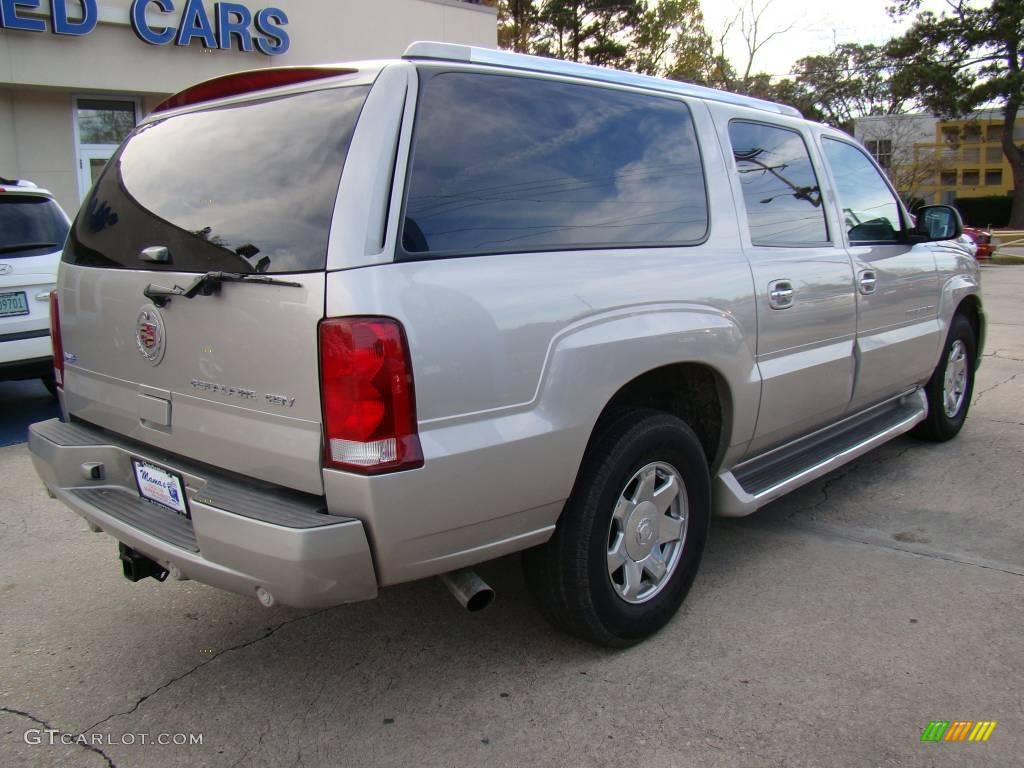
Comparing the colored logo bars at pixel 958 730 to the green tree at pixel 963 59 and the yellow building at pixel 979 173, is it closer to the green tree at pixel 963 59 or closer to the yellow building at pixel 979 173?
the green tree at pixel 963 59

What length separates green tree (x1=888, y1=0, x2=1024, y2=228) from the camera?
121 feet

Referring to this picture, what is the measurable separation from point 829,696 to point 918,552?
1.44m

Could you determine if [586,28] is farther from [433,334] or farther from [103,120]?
[433,334]

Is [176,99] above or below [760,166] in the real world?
above

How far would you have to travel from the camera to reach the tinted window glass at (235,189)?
7.86 feet

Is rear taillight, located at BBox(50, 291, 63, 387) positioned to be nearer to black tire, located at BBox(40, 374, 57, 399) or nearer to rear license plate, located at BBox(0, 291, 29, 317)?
rear license plate, located at BBox(0, 291, 29, 317)

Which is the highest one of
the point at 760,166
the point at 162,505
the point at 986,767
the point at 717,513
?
the point at 760,166

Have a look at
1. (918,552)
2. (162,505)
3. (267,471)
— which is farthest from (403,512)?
(918,552)

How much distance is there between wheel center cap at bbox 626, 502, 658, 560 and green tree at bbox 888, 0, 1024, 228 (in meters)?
41.1

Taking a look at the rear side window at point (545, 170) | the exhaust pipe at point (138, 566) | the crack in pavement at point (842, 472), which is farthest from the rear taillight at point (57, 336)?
the crack in pavement at point (842, 472)

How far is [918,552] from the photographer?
12.8 ft

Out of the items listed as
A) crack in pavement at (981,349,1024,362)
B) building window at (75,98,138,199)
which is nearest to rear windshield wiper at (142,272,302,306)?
crack in pavement at (981,349,1024,362)

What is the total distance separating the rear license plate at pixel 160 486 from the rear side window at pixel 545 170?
1088 millimetres

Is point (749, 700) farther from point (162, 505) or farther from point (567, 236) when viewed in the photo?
point (162, 505)
